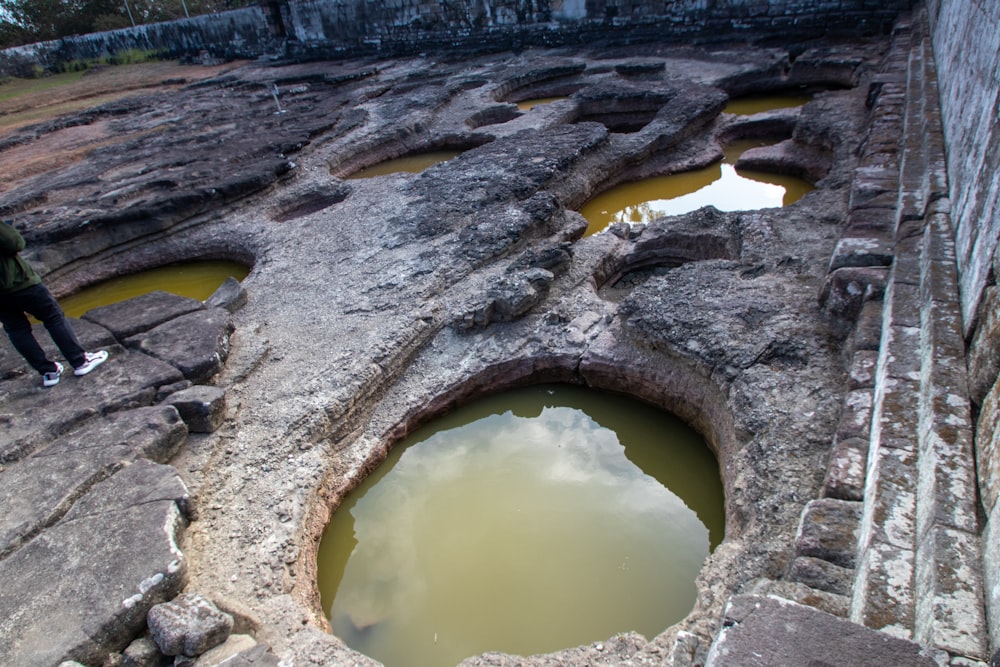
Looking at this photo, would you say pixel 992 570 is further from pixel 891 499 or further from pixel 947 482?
pixel 891 499

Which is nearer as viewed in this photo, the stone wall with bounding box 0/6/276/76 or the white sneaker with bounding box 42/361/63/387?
the white sneaker with bounding box 42/361/63/387

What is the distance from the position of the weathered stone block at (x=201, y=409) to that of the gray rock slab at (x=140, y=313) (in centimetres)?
104

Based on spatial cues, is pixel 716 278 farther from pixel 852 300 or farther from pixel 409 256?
pixel 409 256

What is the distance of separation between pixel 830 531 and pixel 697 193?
5563mm

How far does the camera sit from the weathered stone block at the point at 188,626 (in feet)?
7.68

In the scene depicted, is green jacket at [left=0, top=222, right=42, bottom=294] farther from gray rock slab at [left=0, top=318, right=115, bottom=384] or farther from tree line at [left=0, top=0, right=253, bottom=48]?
tree line at [left=0, top=0, right=253, bottom=48]

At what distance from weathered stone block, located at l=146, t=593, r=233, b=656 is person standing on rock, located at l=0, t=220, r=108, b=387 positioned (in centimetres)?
221

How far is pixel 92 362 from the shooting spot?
4.02m

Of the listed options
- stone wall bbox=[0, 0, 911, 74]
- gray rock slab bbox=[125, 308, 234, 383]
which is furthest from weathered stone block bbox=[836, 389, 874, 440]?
stone wall bbox=[0, 0, 911, 74]

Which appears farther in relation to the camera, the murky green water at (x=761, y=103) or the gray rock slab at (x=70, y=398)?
the murky green water at (x=761, y=103)

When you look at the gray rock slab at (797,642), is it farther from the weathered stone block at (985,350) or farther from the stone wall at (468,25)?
the stone wall at (468,25)

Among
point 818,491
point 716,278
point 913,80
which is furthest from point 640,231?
point 913,80

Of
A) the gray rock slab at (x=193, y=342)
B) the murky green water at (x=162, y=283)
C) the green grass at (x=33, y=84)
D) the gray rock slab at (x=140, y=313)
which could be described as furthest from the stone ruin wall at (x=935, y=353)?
the green grass at (x=33, y=84)

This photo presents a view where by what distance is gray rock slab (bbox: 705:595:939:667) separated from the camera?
1.49 meters
